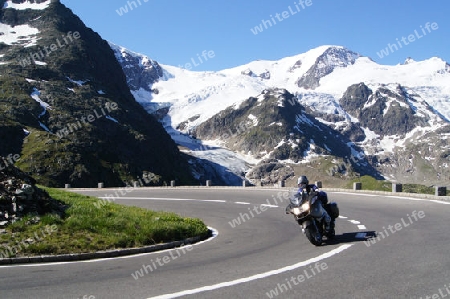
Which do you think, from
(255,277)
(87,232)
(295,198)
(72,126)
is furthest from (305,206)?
(72,126)

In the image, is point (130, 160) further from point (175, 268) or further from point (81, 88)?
point (175, 268)

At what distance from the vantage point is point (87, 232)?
14.0 m

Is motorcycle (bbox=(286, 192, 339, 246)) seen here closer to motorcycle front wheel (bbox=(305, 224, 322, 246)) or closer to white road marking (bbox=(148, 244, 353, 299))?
motorcycle front wheel (bbox=(305, 224, 322, 246))

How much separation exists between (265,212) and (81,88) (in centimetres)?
15836

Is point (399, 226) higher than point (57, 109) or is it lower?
lower

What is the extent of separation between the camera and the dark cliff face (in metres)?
113

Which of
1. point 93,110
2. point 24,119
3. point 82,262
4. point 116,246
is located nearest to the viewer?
point 82,262

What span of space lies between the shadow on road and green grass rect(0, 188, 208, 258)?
15.7 feet

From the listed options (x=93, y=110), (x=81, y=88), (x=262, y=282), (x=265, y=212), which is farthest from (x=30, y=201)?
(x=81, y=88)

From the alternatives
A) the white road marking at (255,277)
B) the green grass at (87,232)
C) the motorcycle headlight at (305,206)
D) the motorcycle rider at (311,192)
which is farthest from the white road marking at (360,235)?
the green grass at (87,232)

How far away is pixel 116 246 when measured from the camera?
1324 centimetres

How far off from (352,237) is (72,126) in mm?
129591

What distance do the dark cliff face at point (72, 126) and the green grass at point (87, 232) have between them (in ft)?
311

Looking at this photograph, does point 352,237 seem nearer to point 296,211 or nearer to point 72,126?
point 296,211
